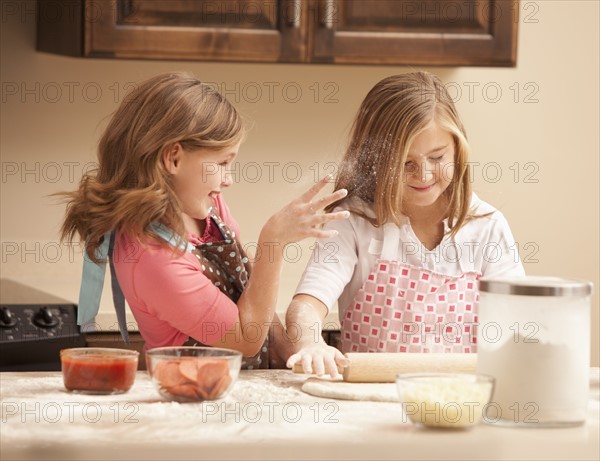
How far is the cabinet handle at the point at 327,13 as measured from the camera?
2.63 m

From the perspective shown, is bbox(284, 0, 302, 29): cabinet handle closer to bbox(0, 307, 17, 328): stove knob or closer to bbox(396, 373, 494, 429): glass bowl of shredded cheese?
bbox(0, 307, 17, 328): stove knob

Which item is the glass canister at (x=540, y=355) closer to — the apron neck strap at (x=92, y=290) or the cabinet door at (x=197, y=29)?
the apron neck strap at (x=92, y=290)

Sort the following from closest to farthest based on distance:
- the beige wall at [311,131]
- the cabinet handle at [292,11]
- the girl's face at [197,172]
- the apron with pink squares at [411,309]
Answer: the girl's face at [197,172], the apron with pink squares at [411,309], the cabinet handle at [292,11], the beige wall at [311,131]

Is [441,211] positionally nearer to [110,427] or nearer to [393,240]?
[393,240]

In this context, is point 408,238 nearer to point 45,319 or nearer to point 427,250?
point 427,250

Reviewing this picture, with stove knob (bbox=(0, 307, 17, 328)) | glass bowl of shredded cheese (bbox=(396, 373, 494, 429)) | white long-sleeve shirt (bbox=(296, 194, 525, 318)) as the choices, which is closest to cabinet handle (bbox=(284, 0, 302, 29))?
white long-sleeve shirt (bbox=(296, 194, 525, 318))

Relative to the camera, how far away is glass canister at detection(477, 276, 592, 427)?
128cm

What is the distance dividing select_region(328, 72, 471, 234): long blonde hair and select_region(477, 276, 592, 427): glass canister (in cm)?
69

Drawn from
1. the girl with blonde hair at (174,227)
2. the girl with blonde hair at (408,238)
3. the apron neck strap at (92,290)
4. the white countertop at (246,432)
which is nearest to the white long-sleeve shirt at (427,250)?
the girl with blonde hair at (408,238)

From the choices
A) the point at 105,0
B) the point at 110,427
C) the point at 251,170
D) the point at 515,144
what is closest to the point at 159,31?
the point at 105,0

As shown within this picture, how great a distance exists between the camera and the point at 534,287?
4.18ft

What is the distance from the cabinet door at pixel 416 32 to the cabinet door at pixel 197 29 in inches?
3.3

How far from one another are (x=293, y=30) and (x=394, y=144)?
2.62 ft

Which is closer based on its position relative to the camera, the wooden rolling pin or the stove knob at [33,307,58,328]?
the wooden rolling pin
